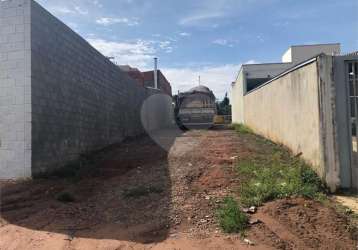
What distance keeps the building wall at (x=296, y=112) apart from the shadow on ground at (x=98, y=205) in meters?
3.02

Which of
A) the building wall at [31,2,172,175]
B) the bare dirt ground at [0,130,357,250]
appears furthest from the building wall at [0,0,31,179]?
the bare dirt ground at [0,130,357,250]

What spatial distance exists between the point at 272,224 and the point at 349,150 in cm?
263

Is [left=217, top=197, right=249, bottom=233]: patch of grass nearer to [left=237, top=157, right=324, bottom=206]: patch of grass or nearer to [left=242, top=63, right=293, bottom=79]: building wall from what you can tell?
[left=237, top=157, right=324, bottom=206]: patch of grass

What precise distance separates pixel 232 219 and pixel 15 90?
16.4 feet

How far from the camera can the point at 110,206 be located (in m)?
6.16

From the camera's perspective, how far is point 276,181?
6602 mm

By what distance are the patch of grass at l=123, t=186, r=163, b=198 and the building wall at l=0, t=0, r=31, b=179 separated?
2091 mm

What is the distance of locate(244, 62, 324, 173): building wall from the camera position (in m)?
7.17

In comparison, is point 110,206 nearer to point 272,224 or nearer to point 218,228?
point 218,228

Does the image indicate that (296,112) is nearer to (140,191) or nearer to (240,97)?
(140,191)

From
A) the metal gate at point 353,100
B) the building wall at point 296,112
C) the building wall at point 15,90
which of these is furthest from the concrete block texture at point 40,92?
the metal gate at point 353,100

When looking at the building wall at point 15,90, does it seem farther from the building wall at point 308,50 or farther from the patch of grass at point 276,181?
the building wall at point 308,50

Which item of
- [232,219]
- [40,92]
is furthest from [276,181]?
[40,92]

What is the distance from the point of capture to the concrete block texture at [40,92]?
725 cm
